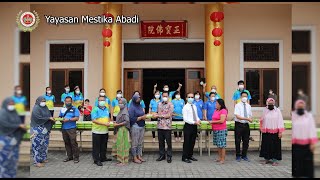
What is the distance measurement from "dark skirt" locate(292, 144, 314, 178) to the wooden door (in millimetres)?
8306

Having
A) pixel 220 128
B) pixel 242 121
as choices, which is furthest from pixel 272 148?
pixel 220 128

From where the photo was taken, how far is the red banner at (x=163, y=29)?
12.5 metres

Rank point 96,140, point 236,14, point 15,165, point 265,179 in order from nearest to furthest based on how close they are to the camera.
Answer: point 15,165
point 265,179
point 96,140
point 236,14

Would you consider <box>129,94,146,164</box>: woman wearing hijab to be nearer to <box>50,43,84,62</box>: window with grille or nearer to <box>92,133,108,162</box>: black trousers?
<box>92,133,108,162</box>: black trousers

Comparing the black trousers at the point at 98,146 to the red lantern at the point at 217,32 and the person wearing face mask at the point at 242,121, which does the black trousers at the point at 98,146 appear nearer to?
the person wearing face mask at the point at 242,121

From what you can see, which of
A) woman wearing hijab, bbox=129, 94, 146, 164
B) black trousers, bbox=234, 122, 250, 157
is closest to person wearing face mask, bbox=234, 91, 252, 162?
black trousers, bbox=234, 122, 250, 157

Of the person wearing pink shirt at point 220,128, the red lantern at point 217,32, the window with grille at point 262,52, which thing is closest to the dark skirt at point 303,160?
the person wearing pink shirt at point 220,128

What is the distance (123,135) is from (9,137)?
3.03 metres

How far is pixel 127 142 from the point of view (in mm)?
7836

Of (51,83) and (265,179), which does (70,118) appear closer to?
(265,179)

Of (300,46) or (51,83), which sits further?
(51,83)

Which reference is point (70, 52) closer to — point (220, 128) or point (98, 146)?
point (98, 146)

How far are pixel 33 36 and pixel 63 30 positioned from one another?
109 cm

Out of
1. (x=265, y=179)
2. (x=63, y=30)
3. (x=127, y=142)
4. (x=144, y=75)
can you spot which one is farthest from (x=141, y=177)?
(x=63, y=30)
